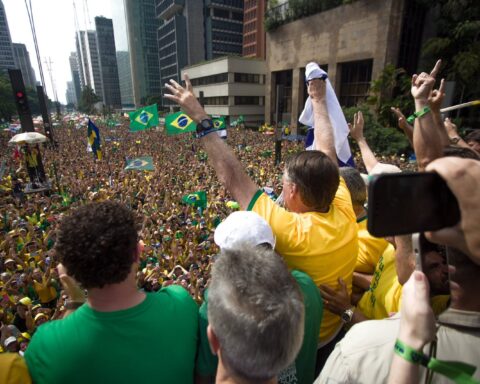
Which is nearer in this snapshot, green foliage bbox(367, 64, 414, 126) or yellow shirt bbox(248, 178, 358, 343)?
yellow shirt bbox(248, 178, 358, 343)

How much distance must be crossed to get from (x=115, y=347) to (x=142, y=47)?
105502 millimetres

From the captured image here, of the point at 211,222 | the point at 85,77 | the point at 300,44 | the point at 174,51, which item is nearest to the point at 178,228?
the point at 211,222

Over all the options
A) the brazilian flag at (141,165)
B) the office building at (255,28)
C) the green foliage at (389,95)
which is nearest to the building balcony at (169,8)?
the office building at (255,28)

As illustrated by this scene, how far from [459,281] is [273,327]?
0.58 metres

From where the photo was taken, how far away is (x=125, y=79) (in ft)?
369

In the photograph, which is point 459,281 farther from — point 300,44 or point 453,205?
point 300,44

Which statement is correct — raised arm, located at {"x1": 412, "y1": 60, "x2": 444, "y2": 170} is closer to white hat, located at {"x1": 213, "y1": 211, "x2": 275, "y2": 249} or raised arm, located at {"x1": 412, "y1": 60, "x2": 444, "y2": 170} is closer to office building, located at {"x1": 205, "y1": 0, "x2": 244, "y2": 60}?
white hat, located at {"x1": 213, "y1": 211, "x2": 275, "y2": 249}

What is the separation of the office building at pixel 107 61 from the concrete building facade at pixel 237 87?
75.0 metres

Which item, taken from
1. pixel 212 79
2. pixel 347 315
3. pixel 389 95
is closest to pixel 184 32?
pixel 212 79

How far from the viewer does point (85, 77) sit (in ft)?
386

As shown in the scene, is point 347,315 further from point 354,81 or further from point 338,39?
point 354,81

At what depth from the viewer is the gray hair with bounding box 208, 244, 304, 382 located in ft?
2.86

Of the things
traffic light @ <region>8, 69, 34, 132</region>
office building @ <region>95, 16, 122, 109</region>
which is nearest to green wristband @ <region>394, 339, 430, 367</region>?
traffic light @ <region>8, 69, 34, 132</region>

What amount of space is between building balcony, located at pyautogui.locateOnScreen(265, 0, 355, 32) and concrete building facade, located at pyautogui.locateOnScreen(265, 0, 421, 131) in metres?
0.46
